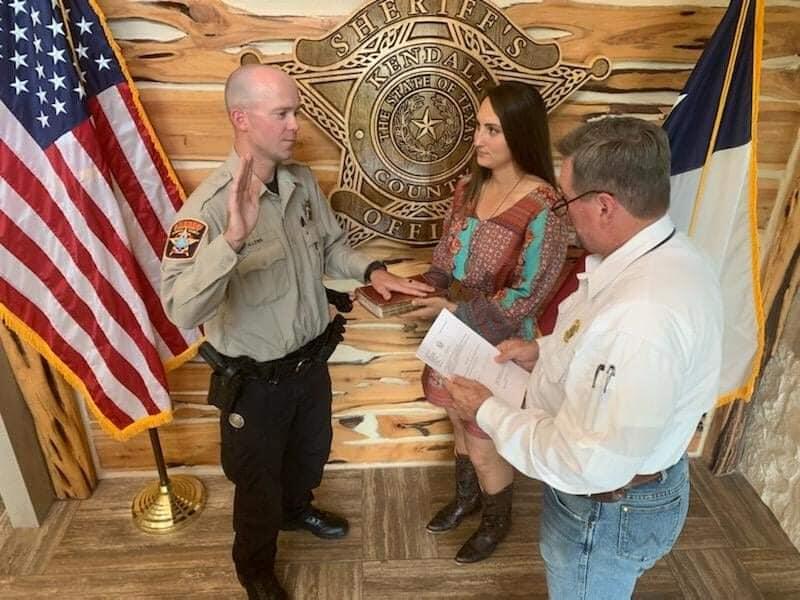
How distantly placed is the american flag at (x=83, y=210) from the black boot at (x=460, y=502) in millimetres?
1141

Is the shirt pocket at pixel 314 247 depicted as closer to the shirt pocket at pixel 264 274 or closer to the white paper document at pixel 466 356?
the shirt pocket at pixel 264 274

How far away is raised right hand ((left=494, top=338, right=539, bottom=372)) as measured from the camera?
1.79m

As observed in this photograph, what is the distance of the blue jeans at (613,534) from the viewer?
4.44 ft

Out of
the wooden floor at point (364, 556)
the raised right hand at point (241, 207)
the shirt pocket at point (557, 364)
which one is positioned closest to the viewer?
the shirt pocket at point (557, 364)

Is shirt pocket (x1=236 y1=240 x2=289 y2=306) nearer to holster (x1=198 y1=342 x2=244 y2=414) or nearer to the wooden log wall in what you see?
holster (x1=198 y1=342 x2=244 y2=414)

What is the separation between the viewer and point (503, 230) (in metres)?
1.96

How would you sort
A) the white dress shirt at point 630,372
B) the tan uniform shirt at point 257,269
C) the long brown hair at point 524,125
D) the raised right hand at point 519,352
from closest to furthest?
1. the white dress shirt at point 630,372
2. the tan uniform shirt at point 257,269
3. the raised right hand at point 519,352
4. the long brown hair at point 524,125

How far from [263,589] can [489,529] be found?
865 millimetres

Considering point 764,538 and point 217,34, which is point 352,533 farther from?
point 217,34

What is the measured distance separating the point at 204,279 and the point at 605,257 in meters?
0.94

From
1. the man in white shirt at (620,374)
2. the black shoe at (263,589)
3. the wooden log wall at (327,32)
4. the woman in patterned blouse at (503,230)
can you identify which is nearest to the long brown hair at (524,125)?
the woman in patterned blouse at (503,230)

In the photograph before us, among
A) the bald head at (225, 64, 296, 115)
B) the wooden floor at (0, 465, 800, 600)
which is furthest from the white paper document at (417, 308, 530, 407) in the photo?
the wooden floor at (0, 465, 800, 600)

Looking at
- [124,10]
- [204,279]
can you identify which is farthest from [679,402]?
[124,10]

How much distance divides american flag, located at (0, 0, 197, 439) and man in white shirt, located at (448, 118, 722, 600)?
51.8 inches
